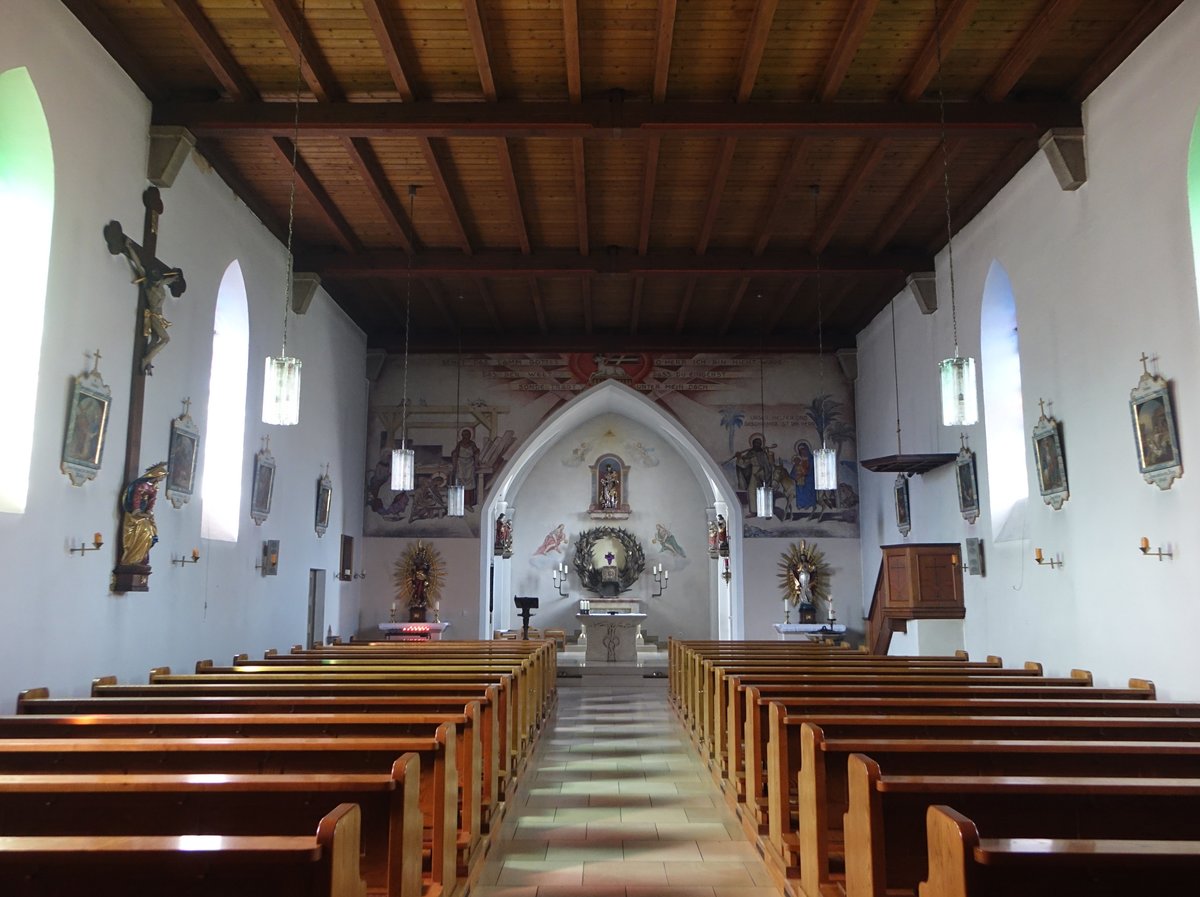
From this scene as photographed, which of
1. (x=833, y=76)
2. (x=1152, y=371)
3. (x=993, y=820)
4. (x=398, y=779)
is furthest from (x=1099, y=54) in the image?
(x=398, y=779)

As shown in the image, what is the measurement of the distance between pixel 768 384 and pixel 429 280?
6.61 meters

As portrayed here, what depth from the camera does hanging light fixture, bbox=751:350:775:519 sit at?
14.7 m

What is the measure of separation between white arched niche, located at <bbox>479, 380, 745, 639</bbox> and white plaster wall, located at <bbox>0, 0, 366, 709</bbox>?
5.40 meters

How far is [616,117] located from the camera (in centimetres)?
830

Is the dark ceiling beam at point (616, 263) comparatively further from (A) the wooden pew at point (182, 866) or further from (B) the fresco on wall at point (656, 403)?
(A) the wooden pew at point (182, 866)

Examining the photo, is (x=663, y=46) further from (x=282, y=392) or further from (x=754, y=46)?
(x=282, y=392)

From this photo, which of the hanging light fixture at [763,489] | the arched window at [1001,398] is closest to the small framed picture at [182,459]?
the arched window at [1001,398]

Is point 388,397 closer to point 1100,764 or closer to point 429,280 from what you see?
point 429,280

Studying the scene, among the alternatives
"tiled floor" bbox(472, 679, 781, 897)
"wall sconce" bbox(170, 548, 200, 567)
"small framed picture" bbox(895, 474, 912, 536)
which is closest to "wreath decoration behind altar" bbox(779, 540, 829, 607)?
"small framed picture" bbox(895, 474, 912, 536)

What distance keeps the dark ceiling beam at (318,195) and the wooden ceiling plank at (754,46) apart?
4308 mm

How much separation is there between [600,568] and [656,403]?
7.01 meters

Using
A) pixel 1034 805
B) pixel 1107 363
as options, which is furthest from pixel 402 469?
pixel 1034 805

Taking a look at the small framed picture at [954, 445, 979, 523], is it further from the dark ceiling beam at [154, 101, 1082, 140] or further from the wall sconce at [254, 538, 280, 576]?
the wall sconce at [254, 538, 280, 576]

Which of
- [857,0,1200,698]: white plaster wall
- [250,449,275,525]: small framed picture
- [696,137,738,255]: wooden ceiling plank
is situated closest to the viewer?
[857,0,1200,698]: white plaster wall
